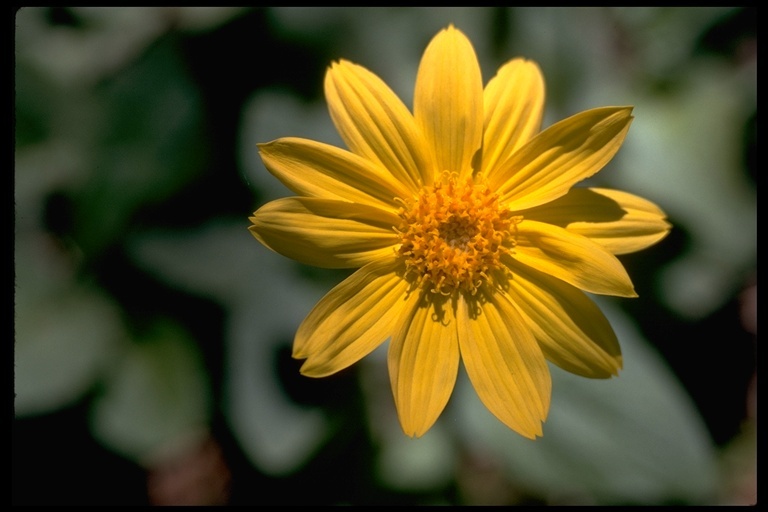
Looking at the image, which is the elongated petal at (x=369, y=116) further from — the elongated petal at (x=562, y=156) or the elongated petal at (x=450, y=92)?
the elongated petal at (x=562, y=156)

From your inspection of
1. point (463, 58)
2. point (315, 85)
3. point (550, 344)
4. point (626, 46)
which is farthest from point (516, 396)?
point (626, 46)

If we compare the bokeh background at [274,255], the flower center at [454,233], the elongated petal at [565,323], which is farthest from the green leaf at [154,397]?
the elongated petal at [565,323]

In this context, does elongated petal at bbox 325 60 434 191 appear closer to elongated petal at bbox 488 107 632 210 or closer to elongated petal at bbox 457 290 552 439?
elongated petal at bbox 488 107 632 210

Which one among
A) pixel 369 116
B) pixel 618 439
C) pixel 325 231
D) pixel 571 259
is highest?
pixel 369 116

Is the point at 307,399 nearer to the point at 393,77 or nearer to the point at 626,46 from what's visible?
the point at 393,77

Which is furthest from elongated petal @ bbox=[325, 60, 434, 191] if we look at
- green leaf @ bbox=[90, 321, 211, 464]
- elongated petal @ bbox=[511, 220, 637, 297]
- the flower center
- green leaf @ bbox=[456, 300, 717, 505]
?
green leaf @ bbox=[90, 321, 211, 464]

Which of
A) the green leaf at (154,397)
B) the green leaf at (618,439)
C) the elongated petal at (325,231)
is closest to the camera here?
the elongated petal at (325,231)

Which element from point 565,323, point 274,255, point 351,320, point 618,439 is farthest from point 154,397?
point 618,439

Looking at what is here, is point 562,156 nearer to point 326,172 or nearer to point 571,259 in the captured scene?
point 571,259
